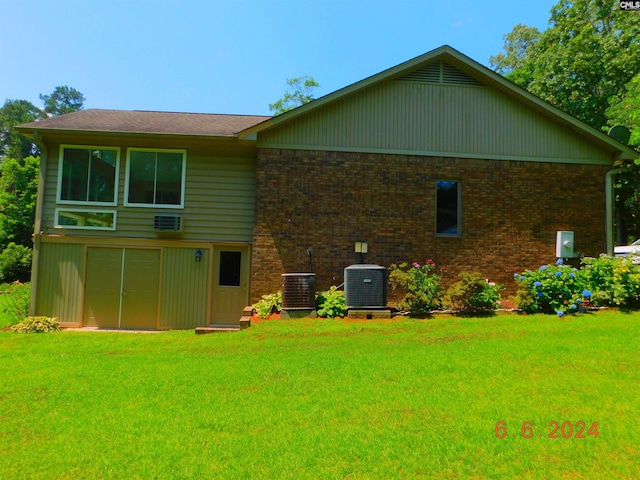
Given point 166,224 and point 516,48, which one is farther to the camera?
point 516,48

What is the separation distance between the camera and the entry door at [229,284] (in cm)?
1020

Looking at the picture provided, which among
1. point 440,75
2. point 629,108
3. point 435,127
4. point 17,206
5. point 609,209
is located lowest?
point 609,209

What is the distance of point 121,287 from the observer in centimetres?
1016

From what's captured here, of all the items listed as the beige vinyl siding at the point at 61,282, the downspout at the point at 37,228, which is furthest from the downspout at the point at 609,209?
the downspout at the point at 37,228

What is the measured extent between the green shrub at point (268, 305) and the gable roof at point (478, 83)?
4.08 m

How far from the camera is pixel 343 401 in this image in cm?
430

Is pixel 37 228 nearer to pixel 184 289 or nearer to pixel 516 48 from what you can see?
pixel 184 289

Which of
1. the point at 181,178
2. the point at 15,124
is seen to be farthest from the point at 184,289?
the point at 15,124

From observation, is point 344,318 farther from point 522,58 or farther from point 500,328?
point 522,58

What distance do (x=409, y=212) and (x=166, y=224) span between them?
6201 millimetres

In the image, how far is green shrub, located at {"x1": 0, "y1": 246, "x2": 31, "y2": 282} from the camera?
67.9 ft

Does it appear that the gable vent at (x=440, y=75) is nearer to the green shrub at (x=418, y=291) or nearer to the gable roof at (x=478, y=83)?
the gable roof at (x=478, y=83)

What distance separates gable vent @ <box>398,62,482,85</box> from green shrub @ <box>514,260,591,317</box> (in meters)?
5.38
